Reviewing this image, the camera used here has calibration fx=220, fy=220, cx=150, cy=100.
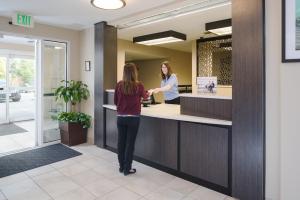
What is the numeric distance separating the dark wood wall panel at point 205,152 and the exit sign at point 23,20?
3.22 m

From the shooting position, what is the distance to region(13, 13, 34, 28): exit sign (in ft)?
12.2

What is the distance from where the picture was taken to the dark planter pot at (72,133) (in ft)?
14.9

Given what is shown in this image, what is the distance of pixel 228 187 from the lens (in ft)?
8.68

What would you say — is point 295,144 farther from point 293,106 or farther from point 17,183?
point 17,183

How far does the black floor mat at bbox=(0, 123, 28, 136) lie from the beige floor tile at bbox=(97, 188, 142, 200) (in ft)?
14.2

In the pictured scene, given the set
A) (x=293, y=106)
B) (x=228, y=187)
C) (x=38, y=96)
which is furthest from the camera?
(x=38, y=96)

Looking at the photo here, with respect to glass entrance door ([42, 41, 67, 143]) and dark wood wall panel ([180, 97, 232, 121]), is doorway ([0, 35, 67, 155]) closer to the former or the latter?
glass entrance door ([42, 41, 67, 143])

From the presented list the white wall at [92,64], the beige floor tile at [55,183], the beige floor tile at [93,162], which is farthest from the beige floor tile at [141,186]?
the white wall at [92,64]

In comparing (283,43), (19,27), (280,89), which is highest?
(19,27)

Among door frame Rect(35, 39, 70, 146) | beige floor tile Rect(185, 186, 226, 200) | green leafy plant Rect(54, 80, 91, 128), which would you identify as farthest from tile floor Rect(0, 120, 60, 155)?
beige floor tile Rect(185, 186, 226, 200)

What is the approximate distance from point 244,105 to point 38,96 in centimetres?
404

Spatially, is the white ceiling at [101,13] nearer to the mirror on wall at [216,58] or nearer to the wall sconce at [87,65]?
the wall sconce at [87,65]

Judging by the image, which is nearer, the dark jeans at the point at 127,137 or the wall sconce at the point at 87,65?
the dark jeans at the point at 127,137

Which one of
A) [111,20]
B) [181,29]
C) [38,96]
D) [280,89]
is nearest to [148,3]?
[111,20]
